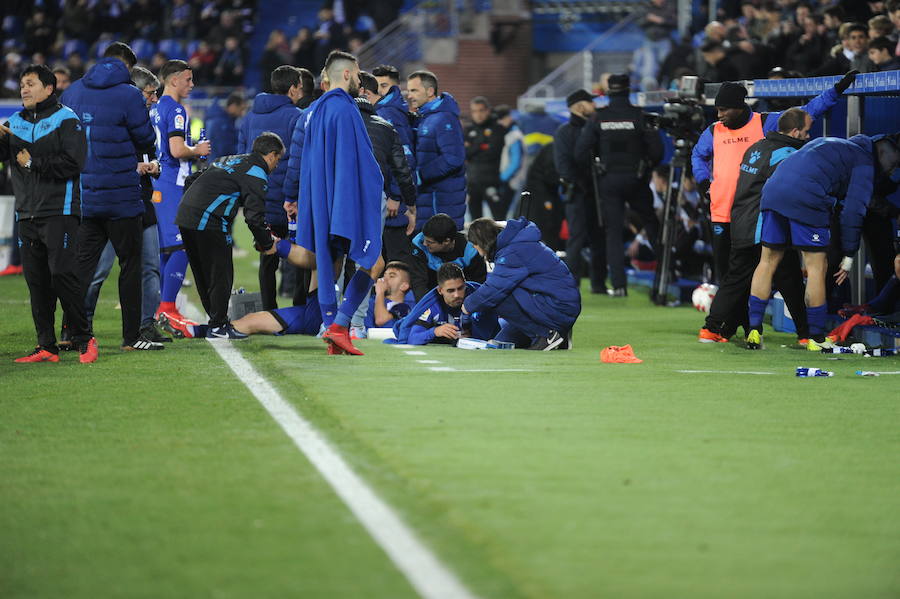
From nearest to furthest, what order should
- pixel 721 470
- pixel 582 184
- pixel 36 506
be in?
pixel 36 506 → pixel 721 470 → pixel 582 184

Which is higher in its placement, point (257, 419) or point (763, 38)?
point (763, 38)

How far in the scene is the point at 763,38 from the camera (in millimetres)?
20719

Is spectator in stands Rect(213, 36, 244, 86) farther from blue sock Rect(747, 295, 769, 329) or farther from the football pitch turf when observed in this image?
the football pitch turf

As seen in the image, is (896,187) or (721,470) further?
(896,187)

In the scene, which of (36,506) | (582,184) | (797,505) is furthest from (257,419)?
(582,184)

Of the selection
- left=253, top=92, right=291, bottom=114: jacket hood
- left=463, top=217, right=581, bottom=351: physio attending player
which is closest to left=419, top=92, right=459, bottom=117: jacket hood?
left=253, top=92, right=291, bottom=114: jacket hood

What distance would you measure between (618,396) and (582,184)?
8355 millimetres

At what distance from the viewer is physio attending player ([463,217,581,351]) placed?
10195 mm

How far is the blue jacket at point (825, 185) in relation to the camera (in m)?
10.3

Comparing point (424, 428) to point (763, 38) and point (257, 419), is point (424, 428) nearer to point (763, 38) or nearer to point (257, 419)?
point (257, 419)

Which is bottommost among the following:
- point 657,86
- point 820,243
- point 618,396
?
point 618,396

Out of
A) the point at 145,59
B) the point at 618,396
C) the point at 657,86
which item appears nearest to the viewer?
the point at 618,396

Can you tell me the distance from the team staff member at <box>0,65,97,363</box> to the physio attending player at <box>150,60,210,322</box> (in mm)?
1745

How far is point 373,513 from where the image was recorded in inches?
202
